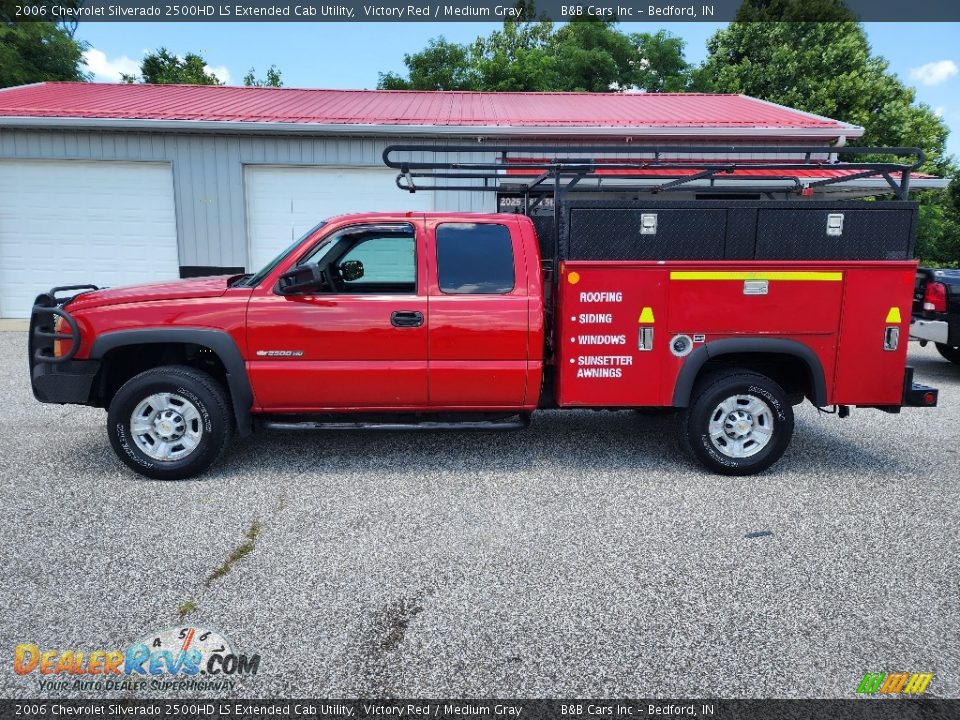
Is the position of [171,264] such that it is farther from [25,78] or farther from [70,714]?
[25,78]

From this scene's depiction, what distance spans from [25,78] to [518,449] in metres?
32.0

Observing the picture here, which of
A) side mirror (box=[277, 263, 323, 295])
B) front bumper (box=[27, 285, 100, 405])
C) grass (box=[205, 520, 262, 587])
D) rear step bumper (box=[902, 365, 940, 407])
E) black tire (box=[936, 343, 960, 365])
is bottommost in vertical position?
grass (box=[205, 520, 262, 587])

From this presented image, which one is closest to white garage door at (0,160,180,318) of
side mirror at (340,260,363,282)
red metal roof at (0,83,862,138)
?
red metal roof at (0,83,862,138)

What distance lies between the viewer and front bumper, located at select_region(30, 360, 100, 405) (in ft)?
15.3

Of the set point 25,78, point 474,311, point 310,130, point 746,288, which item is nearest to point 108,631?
point 474,311

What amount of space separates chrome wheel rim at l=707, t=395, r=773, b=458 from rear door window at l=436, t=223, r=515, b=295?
72.1 inches

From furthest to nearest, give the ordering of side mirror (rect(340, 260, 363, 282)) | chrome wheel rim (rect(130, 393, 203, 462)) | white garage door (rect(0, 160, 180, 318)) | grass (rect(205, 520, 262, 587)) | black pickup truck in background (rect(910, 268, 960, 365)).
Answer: white garage door (rect(0, 160, 180, 318))
black pickup truck in background (rect(910, 268, 960, 365))
side mirror (rect(340, 260, 363, 282))
chrome wheel rim (rect(130, 393, 203, 462))
grass (rect(205, 520, 262, 587))

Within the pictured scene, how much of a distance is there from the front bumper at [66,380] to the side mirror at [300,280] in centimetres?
143

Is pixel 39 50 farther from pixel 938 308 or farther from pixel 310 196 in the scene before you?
pixel 938 308

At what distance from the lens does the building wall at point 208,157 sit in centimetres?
1227

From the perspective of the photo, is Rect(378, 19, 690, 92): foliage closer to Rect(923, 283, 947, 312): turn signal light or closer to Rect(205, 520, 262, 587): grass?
Rect(923, 283, 947, 312): turn signal light

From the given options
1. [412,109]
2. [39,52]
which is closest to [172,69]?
[39,52]

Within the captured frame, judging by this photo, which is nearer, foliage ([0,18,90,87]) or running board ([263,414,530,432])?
running board ([263,414,530,432])

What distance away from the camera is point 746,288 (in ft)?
15.5
